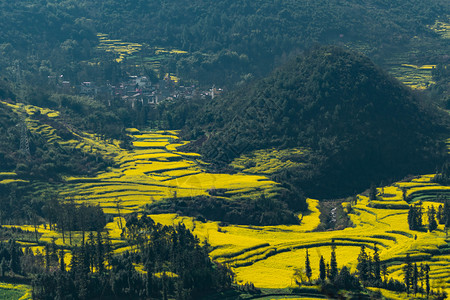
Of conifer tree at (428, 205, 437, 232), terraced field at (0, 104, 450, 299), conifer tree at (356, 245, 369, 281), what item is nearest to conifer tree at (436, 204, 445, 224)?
conifer tree at (428, 205, 437, 232)

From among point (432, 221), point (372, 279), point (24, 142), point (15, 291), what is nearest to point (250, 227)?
point (432, 221)

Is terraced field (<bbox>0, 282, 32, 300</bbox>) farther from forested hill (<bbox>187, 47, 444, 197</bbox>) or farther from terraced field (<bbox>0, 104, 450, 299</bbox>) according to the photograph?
forested hill (<bbox>187, 47, 444, 197</bbox>)

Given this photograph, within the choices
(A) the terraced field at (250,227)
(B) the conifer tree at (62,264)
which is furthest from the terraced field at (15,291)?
(A) the terraced field at (250,227)

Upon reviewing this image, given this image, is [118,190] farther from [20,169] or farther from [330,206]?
[330,206]

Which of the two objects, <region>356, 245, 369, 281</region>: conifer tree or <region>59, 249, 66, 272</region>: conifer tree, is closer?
<region>356, 245, 369, 281</region>: conifer tree

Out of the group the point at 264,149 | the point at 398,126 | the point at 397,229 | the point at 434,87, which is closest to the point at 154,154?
the point at 264,149

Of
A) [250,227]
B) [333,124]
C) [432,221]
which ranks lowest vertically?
[250,227]

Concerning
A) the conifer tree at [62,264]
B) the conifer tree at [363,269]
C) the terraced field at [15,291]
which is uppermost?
the conifer tree at [363,269]

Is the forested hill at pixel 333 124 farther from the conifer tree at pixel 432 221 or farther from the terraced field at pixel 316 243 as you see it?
the conifer tree at pixel 432 221

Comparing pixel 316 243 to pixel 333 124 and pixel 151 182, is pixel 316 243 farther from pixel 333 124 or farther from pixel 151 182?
pixel 333 124
